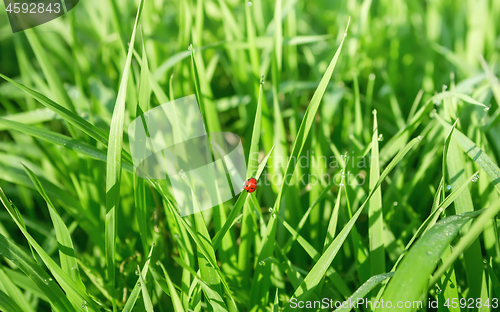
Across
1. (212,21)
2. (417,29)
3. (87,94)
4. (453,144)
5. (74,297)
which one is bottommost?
(74,297)

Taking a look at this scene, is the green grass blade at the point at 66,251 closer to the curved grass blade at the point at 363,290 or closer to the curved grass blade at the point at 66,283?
the curved grass blade at the point at 66,283

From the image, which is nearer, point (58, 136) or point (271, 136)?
point (58, 136)

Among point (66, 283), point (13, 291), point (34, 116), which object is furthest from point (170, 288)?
point (34, 116)

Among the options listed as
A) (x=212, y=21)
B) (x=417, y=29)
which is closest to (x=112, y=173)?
(x=212, y=21)

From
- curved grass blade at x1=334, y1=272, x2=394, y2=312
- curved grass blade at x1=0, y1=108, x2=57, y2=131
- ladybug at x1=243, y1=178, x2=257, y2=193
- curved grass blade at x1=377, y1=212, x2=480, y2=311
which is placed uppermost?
curved grass blade at x1=0, y1=108, x2=57, y2=131

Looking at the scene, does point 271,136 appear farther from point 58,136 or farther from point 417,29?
point 417,29

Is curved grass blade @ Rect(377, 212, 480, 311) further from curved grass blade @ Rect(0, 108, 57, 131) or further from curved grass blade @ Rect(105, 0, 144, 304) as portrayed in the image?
curved grass blade @ Rect(0, 108, 57, 131)

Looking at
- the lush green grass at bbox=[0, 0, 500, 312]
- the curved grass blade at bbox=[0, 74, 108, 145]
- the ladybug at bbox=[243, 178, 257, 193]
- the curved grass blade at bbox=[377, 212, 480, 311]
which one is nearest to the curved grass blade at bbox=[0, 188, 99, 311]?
the lush green grass at bbox=[0, 0, 500, 312]

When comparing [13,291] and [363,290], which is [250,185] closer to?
[363,290]

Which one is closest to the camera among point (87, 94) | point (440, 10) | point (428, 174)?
point (428, 174)
